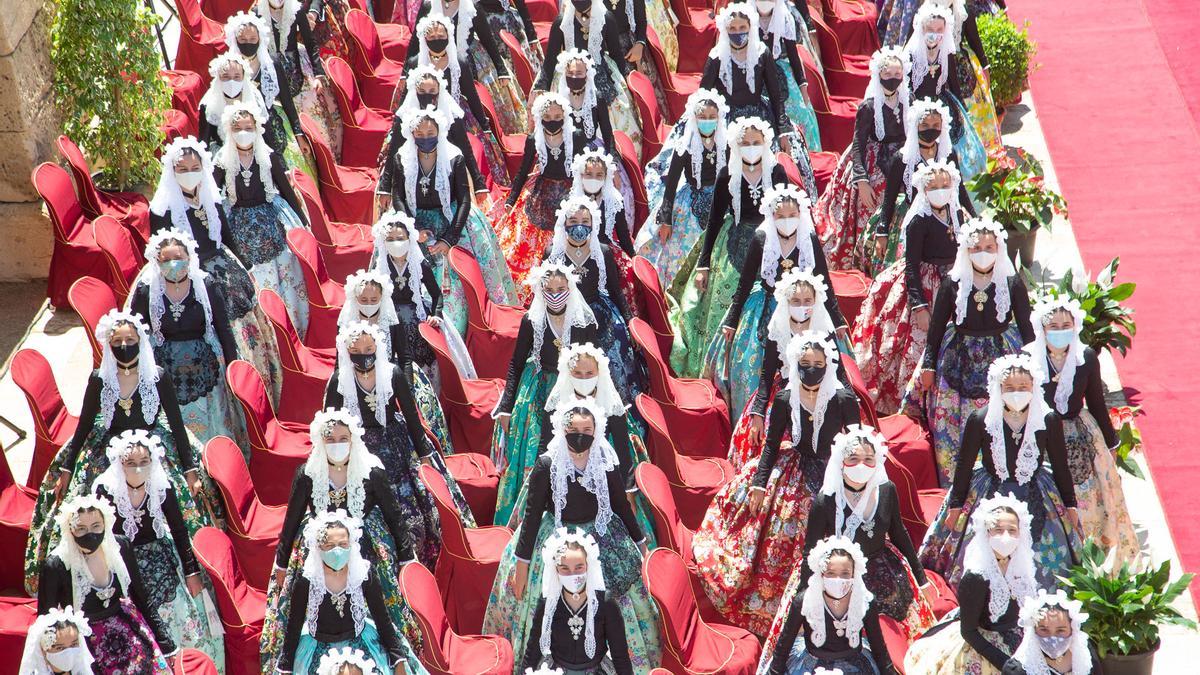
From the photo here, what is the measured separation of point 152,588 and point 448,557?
4.69 feet

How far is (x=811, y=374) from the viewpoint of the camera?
8922 mm

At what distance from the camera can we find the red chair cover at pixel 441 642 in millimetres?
8133

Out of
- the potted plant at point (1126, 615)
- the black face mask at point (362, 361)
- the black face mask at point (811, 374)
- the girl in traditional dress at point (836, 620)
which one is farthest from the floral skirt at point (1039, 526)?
the black face mask at point (362, 361)

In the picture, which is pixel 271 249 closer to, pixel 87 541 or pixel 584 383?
pixel 584 383

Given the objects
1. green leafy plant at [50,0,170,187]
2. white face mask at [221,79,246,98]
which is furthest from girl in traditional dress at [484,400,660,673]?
green leafy plant at [50,0,170,187]

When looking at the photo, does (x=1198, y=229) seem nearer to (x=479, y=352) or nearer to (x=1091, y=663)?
(x=479, y=352)

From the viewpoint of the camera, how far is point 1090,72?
1577 cm

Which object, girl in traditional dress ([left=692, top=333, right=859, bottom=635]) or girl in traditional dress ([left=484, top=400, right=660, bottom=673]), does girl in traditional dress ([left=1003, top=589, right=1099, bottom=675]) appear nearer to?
girl in traditional dress ([left=692, top=333, right=859, bottom=635])

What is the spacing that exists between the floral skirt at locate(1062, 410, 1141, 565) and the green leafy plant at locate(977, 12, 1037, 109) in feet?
17.7

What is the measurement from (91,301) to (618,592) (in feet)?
13.3

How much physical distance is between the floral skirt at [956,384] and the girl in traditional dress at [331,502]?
312 cm

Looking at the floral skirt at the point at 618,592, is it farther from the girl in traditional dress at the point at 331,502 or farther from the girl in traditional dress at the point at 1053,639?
the girl in traditional dress at the point at 1053,639

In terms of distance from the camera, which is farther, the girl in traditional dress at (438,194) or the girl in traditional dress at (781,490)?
the girl in traditional dress at (438,194)

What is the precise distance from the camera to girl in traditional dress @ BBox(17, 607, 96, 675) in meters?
7.70
